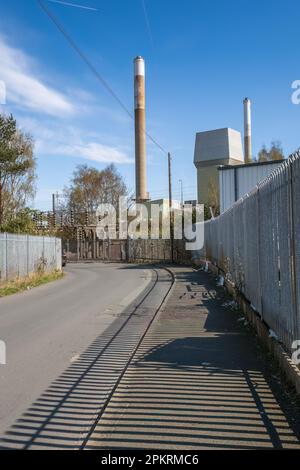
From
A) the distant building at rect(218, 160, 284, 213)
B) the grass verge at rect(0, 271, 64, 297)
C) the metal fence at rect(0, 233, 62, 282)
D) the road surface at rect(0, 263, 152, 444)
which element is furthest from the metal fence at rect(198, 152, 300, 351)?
the distant building at rect(218, 160, 284, 213)

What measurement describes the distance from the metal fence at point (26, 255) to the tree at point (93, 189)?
3494 cm

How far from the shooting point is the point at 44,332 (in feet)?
33.1

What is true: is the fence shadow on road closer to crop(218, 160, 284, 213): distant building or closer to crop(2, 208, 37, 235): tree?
crop(218, 160, 284, 213): distant building

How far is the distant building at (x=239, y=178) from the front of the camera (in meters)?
26.4

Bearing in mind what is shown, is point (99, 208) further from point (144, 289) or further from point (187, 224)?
point (144, 289)

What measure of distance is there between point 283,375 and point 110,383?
209 centimetres

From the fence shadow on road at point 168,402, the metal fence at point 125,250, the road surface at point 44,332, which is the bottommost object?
the road surface at point 44,332

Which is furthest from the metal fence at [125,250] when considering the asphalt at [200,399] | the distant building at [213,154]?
the asphalt at [200,399]

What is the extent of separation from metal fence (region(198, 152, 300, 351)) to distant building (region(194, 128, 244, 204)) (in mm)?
46202

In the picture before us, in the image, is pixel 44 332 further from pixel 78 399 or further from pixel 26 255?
pixel 26 255

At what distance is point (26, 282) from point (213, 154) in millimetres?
39668

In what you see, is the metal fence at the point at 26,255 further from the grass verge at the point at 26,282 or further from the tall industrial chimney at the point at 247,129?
the tall industrial chimney at the point at 247,129

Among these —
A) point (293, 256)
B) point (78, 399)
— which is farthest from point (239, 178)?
point (78, 399)
